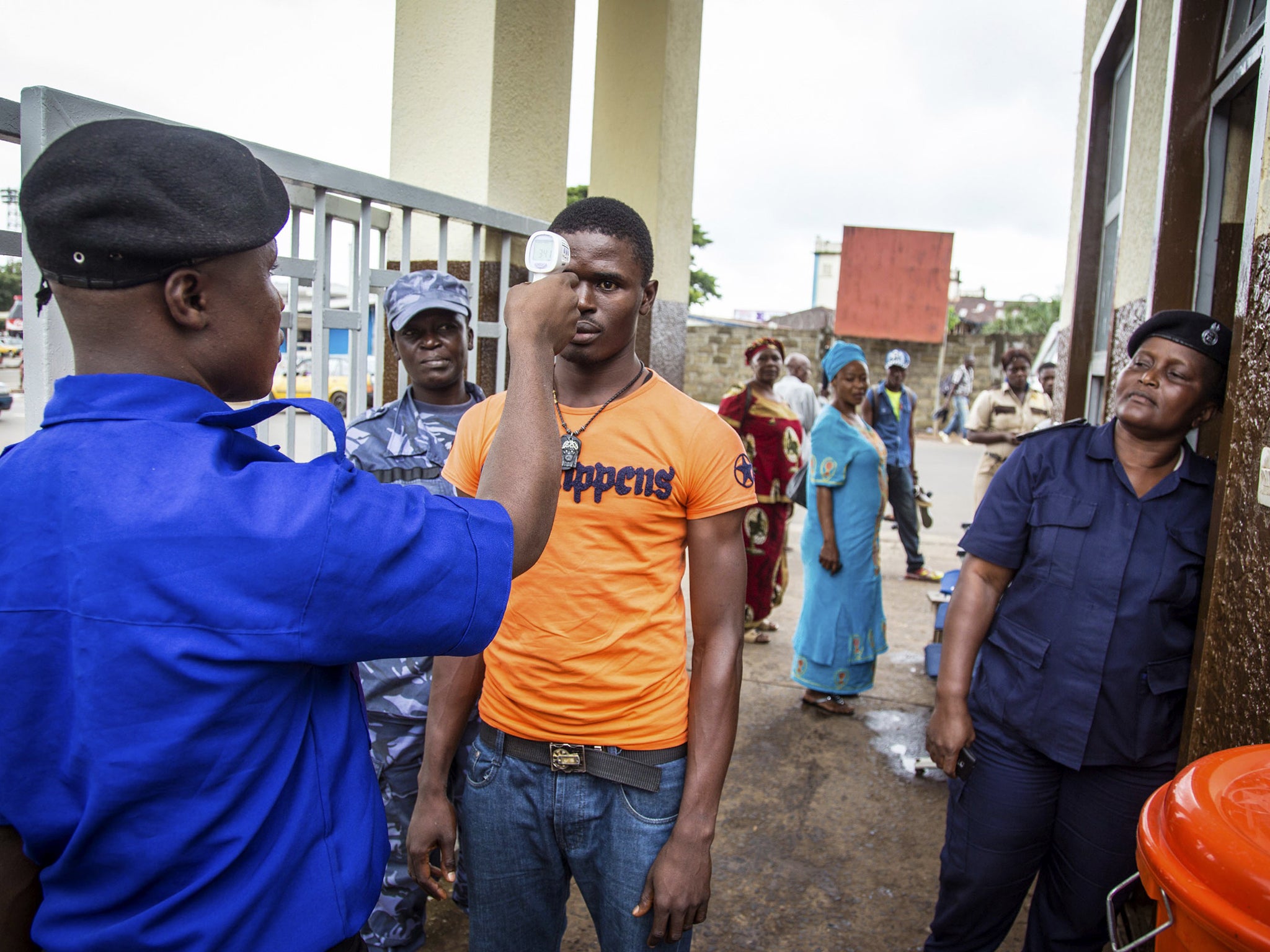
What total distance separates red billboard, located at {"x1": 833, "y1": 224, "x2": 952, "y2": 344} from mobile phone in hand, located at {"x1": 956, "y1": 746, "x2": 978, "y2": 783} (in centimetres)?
1929

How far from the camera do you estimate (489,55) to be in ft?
10.6

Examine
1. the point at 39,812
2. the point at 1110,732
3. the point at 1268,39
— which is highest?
the point at 1268,39

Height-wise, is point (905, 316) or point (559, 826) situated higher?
point (905, 316)

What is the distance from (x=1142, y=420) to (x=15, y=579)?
215 cm

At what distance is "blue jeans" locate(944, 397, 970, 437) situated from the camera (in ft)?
47.2

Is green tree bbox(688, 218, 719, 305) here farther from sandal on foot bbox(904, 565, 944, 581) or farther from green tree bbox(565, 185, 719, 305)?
sandal on foot bbox(904, 565, 944, 581)

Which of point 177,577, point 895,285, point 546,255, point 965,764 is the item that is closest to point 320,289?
point 546,255

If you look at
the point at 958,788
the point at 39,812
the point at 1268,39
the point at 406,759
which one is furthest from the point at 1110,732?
the point at 39,812

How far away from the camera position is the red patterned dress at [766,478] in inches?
192

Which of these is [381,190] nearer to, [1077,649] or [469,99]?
[469,99]

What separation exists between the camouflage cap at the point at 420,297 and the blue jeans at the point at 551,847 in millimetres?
1343

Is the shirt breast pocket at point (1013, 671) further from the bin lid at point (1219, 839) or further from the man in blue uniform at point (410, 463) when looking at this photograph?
the man in blue uniform at point (410, 463)

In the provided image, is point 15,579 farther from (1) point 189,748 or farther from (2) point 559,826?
(2) point 559,826

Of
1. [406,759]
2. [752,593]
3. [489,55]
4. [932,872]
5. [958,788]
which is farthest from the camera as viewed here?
[752,593]
